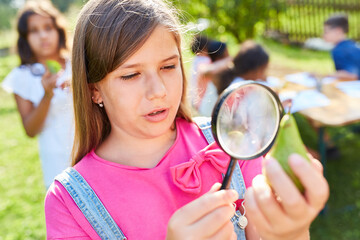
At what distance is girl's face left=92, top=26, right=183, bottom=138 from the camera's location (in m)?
1.26

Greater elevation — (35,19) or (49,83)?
(35,19)

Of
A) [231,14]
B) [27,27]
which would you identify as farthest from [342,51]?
[27,27]

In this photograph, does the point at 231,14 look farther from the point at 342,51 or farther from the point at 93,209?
the point at 93,209

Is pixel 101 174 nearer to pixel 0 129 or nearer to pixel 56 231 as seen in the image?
pixel 56 231

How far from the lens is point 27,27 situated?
2900 millimetres

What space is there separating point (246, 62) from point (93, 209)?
9.43 ft

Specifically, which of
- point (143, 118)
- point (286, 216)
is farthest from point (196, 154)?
point (286, 216)

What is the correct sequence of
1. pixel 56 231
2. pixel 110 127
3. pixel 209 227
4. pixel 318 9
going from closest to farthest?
pixel 209 227, pixel 56 231, pixel 110 127, pixel 318 9

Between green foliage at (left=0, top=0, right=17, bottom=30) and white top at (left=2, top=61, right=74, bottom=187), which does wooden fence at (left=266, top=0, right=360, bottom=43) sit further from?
green foliage at (left=0, top=0, right=17, bottom=30)

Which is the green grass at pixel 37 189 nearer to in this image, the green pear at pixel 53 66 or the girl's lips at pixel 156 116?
the green pear at pixel 53 66

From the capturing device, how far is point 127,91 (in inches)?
50.5

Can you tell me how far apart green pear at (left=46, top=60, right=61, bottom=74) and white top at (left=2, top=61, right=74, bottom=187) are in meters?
0.09

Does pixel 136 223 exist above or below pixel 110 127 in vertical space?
below

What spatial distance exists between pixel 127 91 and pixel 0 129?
691 cm
